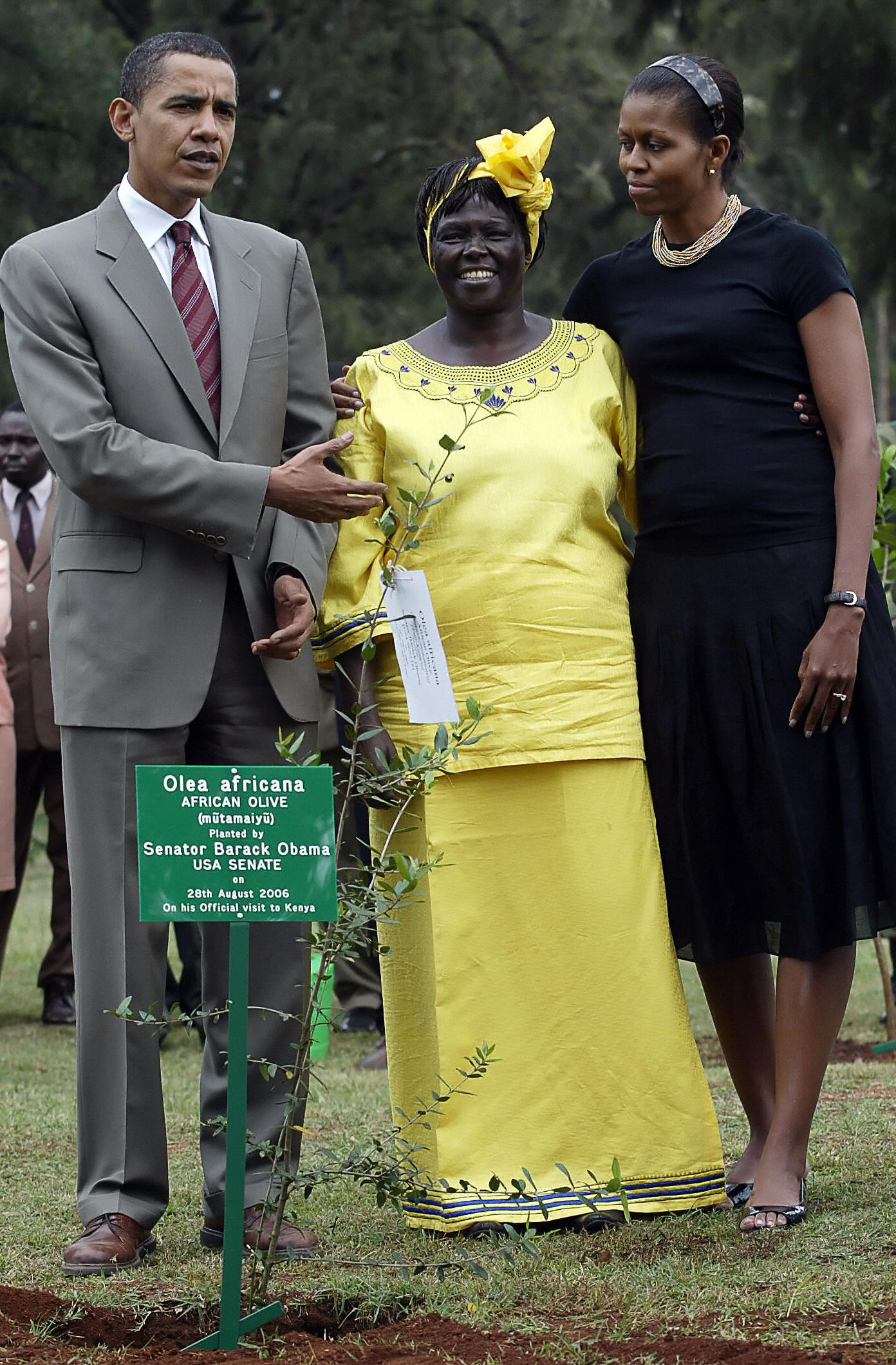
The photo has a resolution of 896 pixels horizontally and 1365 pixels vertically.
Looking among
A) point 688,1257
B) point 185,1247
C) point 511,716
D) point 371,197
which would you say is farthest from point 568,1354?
point 371,197

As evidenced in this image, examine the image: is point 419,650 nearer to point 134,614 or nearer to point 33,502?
point 134,614

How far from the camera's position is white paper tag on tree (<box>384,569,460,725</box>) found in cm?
359

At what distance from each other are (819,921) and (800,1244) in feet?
2.08

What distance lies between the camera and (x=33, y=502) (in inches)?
284

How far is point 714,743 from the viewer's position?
369 cm

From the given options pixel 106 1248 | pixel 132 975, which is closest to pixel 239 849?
pixel 132 975

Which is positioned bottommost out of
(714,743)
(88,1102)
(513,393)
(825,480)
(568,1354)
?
(568,1354)

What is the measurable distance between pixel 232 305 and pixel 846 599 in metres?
1.34

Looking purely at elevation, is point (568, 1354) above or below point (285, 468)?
below

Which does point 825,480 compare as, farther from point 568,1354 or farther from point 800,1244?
point 568,1354

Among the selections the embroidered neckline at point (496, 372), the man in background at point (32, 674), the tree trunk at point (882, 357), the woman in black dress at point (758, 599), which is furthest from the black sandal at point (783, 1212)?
the tree trunk at point (882, 357)

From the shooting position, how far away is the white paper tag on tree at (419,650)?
11.8ft

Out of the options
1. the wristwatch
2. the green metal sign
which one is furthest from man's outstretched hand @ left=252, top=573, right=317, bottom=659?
the wristwatch

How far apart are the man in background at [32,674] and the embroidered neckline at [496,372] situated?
11.5 ft
